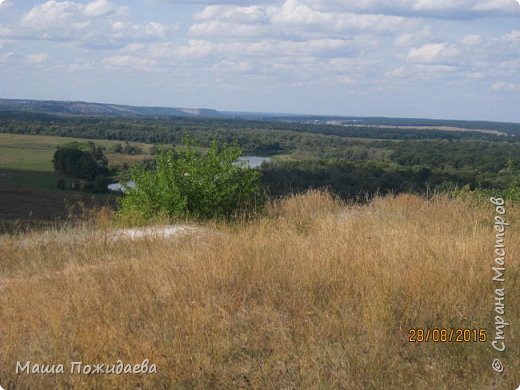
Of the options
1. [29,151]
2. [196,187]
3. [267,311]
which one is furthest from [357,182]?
[29,151]

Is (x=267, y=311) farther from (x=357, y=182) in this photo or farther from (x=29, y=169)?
(x=29, y=169)

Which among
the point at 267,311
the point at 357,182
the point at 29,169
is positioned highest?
the point at 267,311

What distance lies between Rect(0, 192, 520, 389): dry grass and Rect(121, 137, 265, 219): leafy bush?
2920mm

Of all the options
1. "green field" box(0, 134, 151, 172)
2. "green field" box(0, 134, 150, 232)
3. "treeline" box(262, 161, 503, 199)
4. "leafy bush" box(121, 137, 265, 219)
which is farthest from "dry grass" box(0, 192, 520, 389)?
"green field" box(0, 134, 151, 172)

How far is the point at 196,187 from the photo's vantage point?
32.5 feet

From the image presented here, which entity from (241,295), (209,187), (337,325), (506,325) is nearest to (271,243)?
(241,295)

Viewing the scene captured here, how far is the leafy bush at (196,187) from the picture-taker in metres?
9.78

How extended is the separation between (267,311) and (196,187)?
5.56m

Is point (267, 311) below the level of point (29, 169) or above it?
above

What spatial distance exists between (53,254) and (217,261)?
8.59 ft

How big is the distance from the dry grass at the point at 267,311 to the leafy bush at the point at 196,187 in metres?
2.92

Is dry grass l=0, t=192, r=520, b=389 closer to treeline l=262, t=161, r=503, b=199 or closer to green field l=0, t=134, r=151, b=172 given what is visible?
treeline l=262, t=161, r=503, b=199
